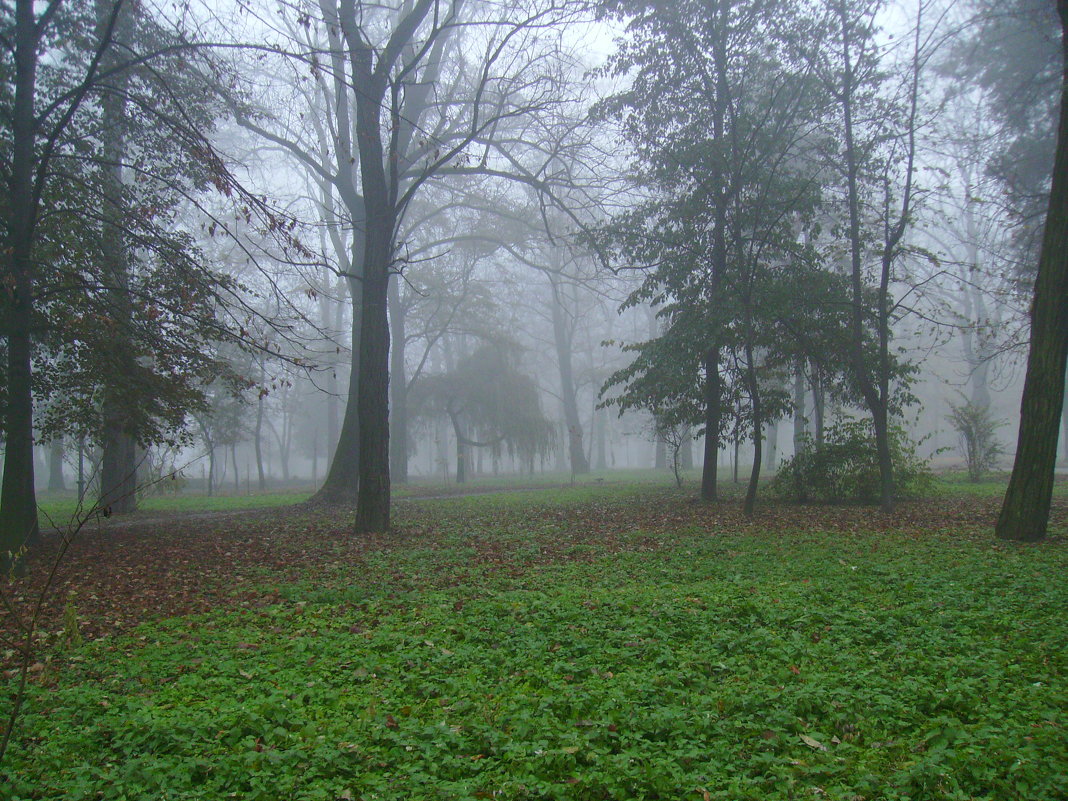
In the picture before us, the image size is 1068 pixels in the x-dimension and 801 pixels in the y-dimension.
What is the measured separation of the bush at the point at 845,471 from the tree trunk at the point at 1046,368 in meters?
5.30

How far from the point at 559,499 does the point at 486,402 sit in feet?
39.0

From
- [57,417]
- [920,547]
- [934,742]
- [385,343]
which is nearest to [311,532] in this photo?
[385,343]

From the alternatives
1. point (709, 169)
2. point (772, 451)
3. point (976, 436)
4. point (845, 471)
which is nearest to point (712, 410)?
point (845, 471)

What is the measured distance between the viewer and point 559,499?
52.5ft

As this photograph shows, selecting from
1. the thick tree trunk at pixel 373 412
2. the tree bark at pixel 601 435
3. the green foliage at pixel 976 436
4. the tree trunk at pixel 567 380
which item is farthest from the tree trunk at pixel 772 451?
the tree bark at pixel 601 435

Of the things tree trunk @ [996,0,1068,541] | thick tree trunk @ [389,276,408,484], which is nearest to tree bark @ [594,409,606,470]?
thick tree trunk @ [389,276,408,484]

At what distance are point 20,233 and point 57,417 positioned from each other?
9.69 ft

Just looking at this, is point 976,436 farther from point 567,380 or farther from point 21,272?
point 21,272

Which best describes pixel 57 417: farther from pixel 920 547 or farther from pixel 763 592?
pixel 920 547

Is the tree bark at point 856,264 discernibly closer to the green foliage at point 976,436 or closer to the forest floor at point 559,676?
the forest floor at point 559,676

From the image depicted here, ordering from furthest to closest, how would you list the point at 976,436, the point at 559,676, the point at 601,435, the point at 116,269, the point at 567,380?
the point at 601,435 < the point at 567,380 < the point at 976,436 < the point at 116,269 < the point at 559,676

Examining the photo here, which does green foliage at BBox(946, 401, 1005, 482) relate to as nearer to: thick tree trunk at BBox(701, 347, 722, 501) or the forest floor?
thick tree trunk at BBox(701, 347, 722, 501)

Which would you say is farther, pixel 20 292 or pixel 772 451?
pixel 772 451

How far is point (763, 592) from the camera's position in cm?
621
